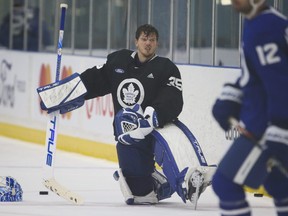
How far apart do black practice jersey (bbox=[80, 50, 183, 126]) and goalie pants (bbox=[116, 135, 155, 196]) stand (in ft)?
0.79

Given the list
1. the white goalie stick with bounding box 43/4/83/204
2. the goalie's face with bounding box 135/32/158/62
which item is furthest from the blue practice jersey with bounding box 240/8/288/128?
the white goalie stick with bounding box 43/4/83/204

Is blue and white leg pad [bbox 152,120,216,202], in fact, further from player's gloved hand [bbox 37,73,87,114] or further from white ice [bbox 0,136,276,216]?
player's gloved hand [bbox 37,73,87,114]

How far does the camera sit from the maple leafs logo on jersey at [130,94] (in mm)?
8445

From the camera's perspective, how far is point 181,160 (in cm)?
817

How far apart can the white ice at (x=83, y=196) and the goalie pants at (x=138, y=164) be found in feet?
0.47

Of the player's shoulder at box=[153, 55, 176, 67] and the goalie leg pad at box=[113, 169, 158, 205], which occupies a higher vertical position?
the player's shoulder at box=[153, 55, 176, 67]

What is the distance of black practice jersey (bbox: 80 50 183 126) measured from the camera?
8336mm

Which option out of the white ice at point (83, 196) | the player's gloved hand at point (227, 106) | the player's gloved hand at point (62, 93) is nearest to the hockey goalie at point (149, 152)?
the player's gloved hand at point (62, 93)

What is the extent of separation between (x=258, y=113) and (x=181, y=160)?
2.75 metres

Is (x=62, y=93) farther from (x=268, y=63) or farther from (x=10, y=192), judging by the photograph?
(x=268, y=63)

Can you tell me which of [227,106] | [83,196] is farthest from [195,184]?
[227,106]

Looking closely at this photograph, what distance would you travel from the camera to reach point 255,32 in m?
5.39

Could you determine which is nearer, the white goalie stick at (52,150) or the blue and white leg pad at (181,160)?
the blue and white leg pad at (181,160)

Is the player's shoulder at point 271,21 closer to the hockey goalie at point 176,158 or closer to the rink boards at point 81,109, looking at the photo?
the hockey goalie at point 176,158
